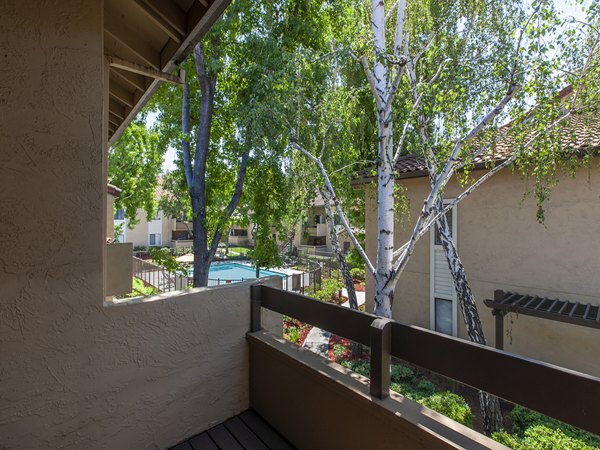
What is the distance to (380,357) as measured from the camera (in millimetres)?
1727

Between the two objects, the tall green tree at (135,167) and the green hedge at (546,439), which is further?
the tall green tree at (135,167)

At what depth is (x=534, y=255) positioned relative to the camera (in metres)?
6.23

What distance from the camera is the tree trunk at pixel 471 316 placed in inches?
179

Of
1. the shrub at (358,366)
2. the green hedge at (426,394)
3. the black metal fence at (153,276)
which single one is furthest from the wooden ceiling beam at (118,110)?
the black metal fence at (153,276)

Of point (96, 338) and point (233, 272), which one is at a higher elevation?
point (96, 338)

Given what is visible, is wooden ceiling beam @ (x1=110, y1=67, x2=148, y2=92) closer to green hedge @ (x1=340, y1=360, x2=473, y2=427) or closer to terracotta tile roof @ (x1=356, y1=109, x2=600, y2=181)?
terracotta tile roof @ (x1=356, y1=109, x2=600, y2=181)

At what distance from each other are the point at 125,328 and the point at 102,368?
26 cm

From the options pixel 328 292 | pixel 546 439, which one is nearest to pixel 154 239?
pixel 328 292

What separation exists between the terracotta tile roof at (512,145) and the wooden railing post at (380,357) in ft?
12.3

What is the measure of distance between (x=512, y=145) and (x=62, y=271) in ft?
17.9

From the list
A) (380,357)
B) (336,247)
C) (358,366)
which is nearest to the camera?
(380,357)

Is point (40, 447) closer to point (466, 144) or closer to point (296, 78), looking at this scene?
point (466, 144)

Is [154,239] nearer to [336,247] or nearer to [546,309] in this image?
[336,247]

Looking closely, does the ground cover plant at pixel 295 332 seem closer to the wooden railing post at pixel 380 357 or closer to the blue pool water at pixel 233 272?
the wooden railing post at pixel 380 357
